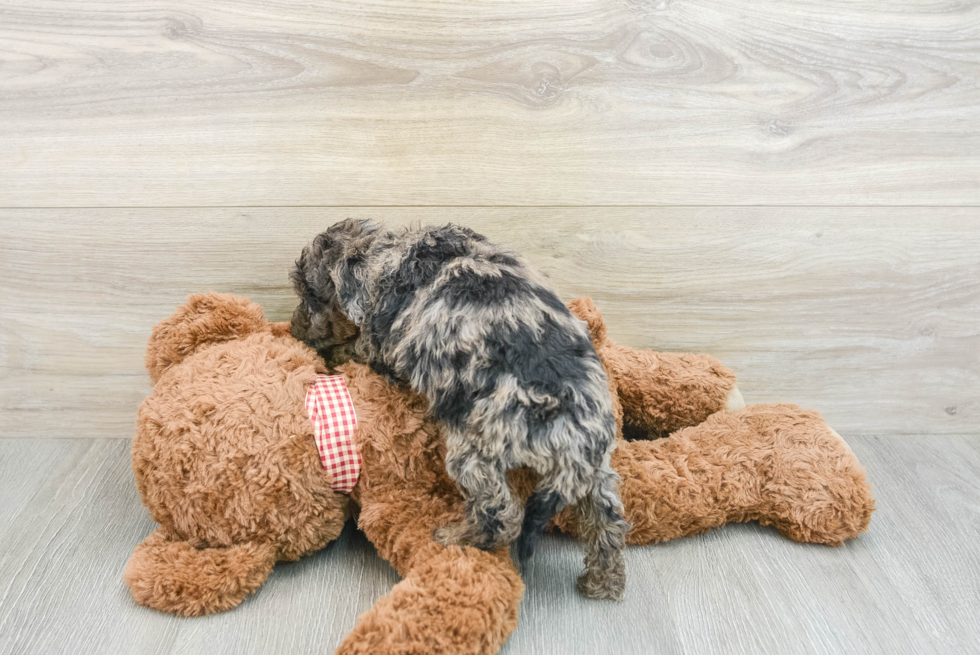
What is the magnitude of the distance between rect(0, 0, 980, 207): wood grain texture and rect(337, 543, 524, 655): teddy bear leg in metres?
0.78

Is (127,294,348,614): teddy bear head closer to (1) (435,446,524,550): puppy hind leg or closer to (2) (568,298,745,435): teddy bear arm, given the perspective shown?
(1) (435,446,524,550): puppy hind leg

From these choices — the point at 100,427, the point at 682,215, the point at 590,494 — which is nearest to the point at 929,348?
the point at 682,215

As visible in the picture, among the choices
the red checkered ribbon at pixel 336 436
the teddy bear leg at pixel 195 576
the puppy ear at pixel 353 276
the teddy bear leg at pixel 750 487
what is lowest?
the teddy bear leg at pixel 195 576

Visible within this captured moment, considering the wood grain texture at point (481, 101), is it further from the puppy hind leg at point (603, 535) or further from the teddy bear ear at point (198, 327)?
the puppy hind leg at point (603, 535)

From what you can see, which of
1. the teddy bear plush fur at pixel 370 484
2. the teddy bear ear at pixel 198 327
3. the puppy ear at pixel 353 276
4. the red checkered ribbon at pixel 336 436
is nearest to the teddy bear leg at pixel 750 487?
the teddy bear plush fur at pixel 370 484

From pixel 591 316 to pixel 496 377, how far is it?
1.31ft

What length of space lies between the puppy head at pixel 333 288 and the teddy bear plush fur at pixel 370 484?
0.15 feet

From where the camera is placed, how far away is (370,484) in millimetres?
1188

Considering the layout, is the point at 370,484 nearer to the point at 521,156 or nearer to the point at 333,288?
the point at 333,288

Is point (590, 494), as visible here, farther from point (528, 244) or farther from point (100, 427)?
point (100, 427)

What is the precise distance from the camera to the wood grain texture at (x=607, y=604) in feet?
3.62

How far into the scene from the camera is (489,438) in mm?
1023

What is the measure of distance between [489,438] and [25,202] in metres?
1.21

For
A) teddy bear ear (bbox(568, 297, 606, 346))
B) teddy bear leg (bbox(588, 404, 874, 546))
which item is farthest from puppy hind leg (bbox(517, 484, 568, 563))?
teddy bear ear (bbox(568, 297, 606, 346))
